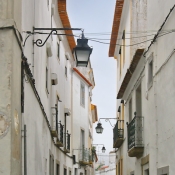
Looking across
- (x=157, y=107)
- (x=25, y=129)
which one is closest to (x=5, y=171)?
(x=25, y=129)

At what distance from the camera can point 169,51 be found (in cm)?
1012

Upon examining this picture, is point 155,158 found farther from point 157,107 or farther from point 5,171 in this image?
point 5,171

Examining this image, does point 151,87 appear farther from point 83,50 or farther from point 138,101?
point 138,101

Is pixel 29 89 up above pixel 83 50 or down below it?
below

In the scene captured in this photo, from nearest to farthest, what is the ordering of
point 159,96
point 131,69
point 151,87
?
point 159,96 → point 151,87 → point 131,69

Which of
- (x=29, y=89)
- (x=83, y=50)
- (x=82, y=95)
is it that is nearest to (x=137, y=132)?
(x=83, y=50)

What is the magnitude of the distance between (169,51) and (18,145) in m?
4.08

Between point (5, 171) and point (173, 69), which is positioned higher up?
point (173, 69)

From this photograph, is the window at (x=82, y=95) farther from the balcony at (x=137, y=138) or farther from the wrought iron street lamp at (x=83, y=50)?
the wrought iron street lamp at (x=83, y=50)

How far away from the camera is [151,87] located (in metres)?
12.6

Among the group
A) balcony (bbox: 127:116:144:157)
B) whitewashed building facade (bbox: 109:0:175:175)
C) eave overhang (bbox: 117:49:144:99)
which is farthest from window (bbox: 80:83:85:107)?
balcony (bbox: 127:116:144:157)

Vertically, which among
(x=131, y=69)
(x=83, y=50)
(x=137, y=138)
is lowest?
(x=137, y=138)

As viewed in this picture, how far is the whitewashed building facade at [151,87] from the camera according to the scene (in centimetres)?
1012

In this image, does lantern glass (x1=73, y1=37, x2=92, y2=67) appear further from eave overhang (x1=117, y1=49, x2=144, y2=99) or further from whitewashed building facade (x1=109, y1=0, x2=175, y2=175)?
eave overhang (x1=117, y1=49, x2=144, y2=99)
